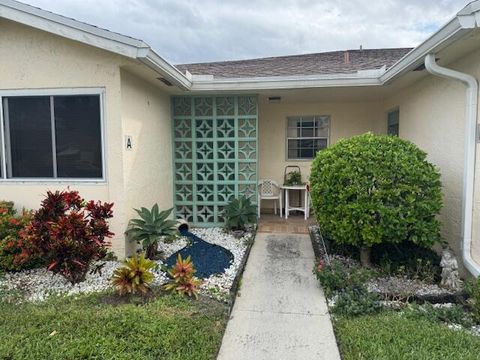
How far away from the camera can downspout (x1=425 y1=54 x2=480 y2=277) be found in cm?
404

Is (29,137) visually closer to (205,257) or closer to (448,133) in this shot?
(205,257)

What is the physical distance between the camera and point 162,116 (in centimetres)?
662

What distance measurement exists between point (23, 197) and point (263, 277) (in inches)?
156

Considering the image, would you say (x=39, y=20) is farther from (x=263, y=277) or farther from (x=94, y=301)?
(x=263, y=277)

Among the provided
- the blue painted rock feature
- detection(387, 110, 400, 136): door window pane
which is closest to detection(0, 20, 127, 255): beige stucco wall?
the blue painted rock feature

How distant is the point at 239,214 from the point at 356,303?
11.0 feet

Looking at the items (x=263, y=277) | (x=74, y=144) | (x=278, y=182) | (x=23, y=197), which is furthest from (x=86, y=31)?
(x=278, y=182)

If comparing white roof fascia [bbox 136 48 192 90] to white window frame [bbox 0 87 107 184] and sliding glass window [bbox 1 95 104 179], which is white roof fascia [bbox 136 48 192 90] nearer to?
white window frame [bbox 0 87 107 184]

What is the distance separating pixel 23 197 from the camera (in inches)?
205

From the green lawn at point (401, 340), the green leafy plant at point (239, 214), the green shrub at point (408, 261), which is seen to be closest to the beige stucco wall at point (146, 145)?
the green leafy plant at point (239, 214)

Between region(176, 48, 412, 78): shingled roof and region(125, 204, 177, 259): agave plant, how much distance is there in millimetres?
3778

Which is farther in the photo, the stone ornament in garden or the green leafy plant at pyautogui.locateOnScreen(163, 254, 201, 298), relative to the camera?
the stone ornament in garden

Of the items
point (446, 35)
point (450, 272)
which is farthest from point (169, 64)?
point (450, 272)

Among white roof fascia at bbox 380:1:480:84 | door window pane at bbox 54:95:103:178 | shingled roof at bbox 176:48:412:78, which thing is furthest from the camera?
shingled roof at bbox 176:48:412:78
